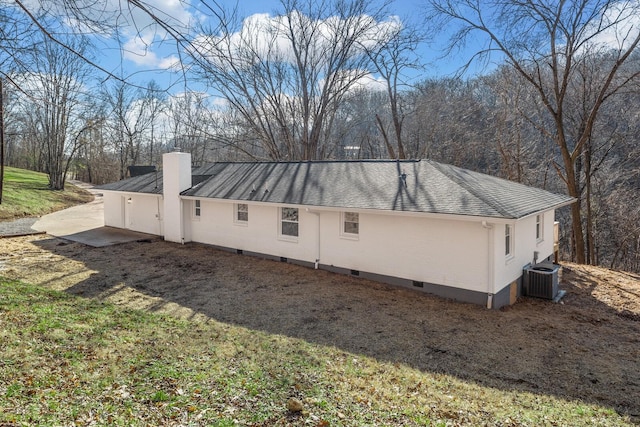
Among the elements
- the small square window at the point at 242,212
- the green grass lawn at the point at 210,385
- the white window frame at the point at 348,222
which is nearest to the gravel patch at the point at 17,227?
the small square window at the point at 242,212

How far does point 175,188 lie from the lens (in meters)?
15.5

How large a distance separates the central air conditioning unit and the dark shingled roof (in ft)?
5.48

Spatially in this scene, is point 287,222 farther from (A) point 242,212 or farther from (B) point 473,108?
(B) point 473,108

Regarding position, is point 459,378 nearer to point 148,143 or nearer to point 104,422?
point 104,422

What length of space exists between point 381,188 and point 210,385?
8.10 meters

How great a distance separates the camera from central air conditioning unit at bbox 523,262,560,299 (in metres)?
10.2

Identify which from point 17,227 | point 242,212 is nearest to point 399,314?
point 242,212

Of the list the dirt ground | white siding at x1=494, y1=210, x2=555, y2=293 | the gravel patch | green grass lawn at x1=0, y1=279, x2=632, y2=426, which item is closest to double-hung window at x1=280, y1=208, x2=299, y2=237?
the dirt ground

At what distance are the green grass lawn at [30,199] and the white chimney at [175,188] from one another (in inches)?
446

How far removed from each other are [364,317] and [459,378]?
111 inches

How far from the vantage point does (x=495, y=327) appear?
795 centimetres

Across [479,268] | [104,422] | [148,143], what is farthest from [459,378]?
[148,143]

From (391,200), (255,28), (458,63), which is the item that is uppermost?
(255,28)

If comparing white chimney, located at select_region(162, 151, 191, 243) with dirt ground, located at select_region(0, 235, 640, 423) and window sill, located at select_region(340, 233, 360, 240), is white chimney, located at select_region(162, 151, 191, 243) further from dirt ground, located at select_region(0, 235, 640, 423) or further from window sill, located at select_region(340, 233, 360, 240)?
window sill, located at select_region(340, 233, 360, 240)
